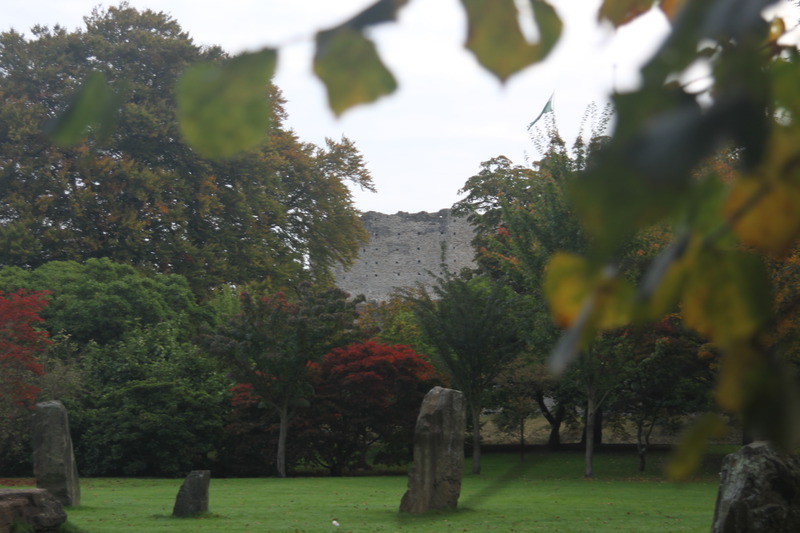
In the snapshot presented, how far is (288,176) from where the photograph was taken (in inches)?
1011

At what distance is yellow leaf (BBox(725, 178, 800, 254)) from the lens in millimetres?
542

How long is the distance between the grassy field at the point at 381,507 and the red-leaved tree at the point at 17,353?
2022 millimetres

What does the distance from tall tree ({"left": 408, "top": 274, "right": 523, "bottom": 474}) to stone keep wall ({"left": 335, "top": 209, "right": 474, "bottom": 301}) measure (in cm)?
1904

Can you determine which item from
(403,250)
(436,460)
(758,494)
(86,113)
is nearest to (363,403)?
(436,460)

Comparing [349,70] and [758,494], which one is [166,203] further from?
[349,70]

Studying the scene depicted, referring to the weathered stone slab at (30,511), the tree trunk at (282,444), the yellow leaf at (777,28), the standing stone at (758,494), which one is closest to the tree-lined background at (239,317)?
the tree trunk at (282,444)

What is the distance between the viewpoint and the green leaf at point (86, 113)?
0.72 m

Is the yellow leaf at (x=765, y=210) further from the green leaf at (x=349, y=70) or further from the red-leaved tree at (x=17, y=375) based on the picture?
the red-leaved tree at (x=17, y=375)

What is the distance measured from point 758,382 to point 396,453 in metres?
19.4

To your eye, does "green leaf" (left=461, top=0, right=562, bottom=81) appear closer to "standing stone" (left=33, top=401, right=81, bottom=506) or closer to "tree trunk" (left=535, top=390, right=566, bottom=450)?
"standing stone" (left=33, top=401, right=81, bottom=506)

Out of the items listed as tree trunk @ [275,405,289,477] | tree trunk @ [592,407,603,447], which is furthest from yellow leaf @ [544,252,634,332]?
tree trunk @ [592,407,603,447]

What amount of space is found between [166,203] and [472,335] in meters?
7.44

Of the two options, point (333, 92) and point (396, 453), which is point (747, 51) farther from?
point (396, 453)

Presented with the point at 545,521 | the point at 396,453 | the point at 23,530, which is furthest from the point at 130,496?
the point at 396,453
